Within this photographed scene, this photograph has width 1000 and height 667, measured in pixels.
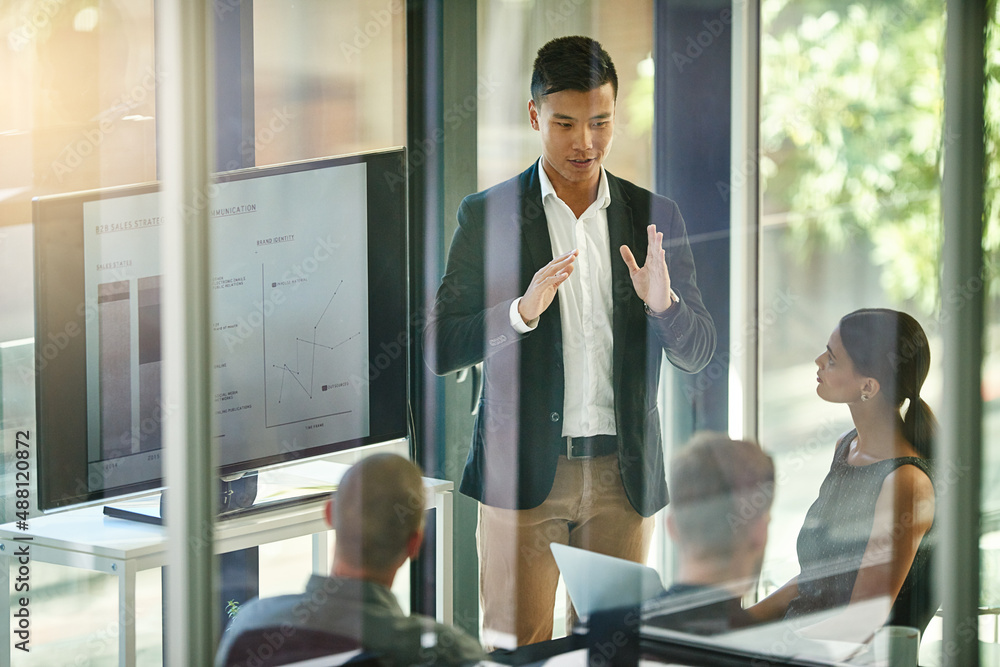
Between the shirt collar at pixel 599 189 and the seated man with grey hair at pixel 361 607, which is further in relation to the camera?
the shirt collar at pixel 599 189

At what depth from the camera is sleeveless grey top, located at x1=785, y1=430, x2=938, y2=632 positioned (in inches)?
84.5

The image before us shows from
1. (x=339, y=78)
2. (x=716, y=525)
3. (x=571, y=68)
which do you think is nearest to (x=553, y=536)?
(x=716, y=525)

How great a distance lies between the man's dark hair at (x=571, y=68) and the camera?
215cm

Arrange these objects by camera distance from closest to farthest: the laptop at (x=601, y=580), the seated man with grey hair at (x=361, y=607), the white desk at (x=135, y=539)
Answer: the white desk at (x=135, y=539), the seated man with grey hair at (x=361, y=607), the laptop at (x=601, y=580)

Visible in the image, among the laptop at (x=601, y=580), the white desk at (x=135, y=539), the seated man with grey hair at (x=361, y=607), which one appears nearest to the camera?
the white desk at (x=135, y=539)

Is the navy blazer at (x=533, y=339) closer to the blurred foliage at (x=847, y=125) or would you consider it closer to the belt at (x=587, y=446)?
the belt at (x=587, y=446)

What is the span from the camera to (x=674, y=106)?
7.34 ft

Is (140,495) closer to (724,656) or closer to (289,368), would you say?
(289,368)

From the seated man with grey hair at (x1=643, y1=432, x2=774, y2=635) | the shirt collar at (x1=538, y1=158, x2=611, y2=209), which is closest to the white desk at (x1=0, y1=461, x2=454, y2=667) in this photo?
the seated man with grey hair at (x1=643, y1=432, x2=774, y2=635)

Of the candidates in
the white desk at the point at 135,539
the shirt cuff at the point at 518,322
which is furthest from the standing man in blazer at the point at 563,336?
the white desk at the point at 135,539

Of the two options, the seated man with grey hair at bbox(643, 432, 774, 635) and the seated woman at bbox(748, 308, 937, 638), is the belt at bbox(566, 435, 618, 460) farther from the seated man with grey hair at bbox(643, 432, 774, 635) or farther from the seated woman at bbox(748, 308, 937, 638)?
the seated woman at bbox(748, 308, 937, 638)

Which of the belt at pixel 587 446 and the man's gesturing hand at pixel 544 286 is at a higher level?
the man's gesturing hand at pixel 544 286

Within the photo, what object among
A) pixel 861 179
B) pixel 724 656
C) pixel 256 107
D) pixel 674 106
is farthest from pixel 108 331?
pixel 861 179

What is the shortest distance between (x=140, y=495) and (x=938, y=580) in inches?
72.3
